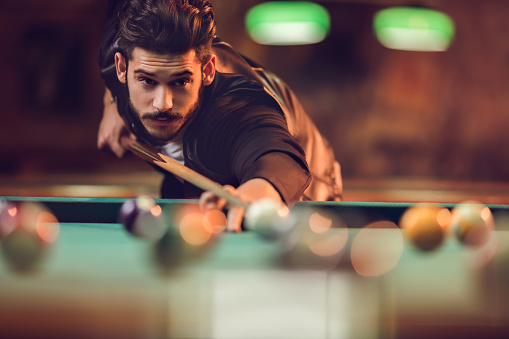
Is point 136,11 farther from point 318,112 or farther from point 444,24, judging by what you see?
point 318,112

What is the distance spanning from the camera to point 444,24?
17.1 feet

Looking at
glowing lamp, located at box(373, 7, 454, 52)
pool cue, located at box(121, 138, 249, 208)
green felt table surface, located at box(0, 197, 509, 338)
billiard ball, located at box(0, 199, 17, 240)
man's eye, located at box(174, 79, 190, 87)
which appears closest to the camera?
green felt table surface, located at box(0, 197, 509, 338)

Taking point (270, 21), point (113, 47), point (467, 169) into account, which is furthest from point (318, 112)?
point (113, 47)

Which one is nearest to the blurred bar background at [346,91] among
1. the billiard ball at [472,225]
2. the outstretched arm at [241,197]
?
the outstretched arm at [241,197]

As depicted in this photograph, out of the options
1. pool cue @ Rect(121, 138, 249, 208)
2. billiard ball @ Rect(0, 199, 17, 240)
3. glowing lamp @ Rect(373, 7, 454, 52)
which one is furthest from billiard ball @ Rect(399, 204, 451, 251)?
glowing lamp @ Rect(373, 7, 454, 52)

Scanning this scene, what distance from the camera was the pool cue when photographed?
1.72 metres

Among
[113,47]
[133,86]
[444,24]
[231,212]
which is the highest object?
[444,24]

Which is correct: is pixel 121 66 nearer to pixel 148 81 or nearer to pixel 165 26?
pixel 148 81

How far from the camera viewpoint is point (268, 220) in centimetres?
152

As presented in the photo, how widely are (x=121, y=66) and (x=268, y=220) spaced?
1420mm

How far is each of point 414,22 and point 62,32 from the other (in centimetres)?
565

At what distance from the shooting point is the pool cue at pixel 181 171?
67.6 inches

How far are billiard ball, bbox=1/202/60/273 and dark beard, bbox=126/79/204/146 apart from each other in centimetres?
100

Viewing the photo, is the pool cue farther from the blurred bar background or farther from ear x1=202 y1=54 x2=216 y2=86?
the blurred bar background
